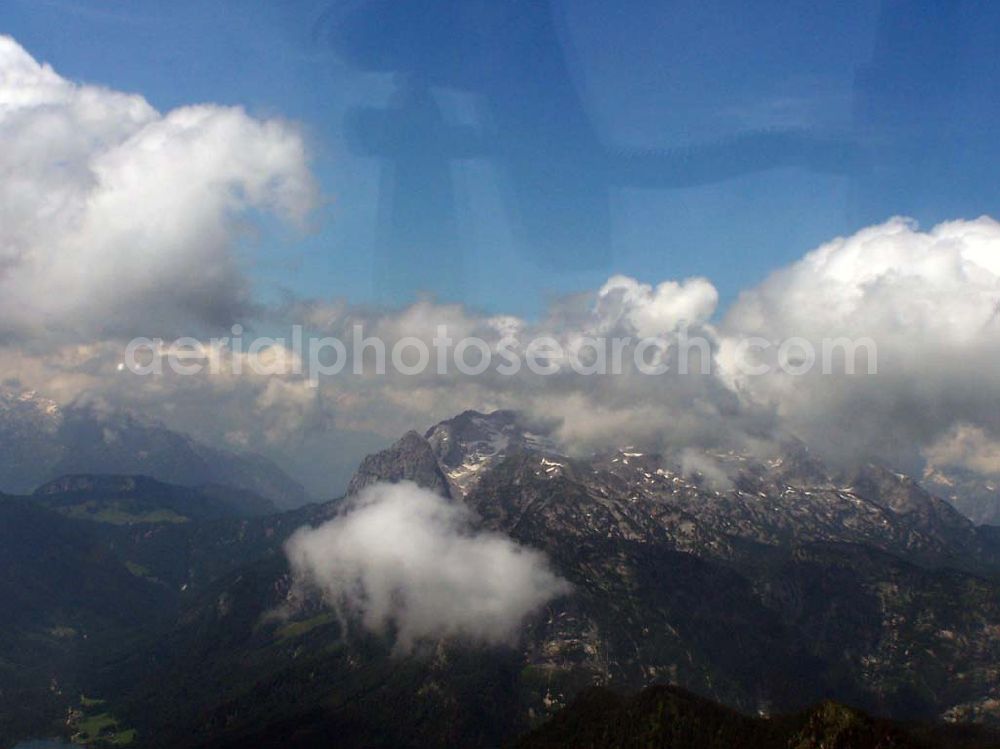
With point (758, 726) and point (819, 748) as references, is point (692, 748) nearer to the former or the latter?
point (758, 726)

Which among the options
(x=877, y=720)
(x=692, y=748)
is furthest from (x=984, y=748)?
(x=692, y=748)

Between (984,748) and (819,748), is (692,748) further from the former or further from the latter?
(984,748)

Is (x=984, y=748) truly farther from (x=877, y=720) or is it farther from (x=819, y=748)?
(x=819, y=748)

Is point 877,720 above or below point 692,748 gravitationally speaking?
above

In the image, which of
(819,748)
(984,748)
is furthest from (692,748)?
(984,748)

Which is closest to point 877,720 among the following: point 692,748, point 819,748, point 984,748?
point 819,748

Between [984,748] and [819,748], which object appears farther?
[984,748]

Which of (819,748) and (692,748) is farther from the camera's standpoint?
(692,748)
